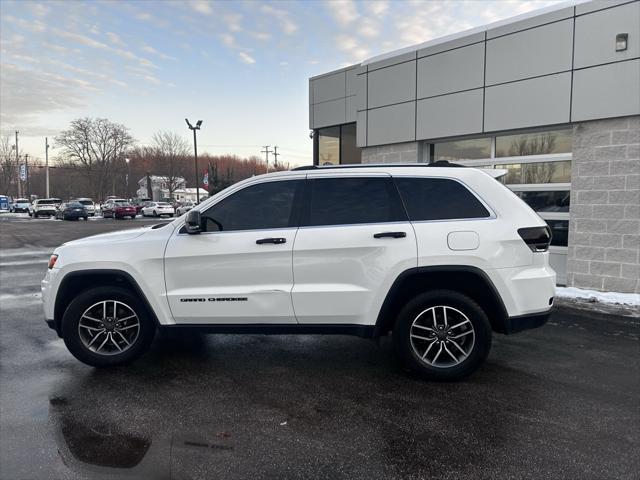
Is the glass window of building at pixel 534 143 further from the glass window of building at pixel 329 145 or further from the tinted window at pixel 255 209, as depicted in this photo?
the glass window of building at pixel 329 145

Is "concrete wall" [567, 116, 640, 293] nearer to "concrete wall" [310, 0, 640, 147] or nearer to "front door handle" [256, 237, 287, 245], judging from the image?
"concrete wall" [310, 0, 640, 147]

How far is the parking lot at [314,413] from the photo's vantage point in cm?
297

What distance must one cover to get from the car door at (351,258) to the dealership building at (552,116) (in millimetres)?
5636

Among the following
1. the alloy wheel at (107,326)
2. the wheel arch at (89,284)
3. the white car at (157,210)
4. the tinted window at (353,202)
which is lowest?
the alloy wheel at (107,326)

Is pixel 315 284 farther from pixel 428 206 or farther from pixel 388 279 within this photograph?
pixel 428 206

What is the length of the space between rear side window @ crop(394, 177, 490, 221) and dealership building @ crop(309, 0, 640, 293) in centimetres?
518

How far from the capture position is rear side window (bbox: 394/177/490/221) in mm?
4262

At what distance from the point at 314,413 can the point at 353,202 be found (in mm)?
1919

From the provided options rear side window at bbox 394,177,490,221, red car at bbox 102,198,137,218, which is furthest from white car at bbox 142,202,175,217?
rear side window at bbox 394,177,490,221

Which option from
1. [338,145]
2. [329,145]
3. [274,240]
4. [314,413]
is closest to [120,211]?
[329,145]

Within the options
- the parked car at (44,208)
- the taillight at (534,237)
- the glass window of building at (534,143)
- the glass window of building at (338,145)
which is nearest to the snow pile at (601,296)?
the glass window of building at (534,143)

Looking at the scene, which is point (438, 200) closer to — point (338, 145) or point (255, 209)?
point (255, 209)

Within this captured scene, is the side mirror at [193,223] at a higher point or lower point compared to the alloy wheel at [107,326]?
higher

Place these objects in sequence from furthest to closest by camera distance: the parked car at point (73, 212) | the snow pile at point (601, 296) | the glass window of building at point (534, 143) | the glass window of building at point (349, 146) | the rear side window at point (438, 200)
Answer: the parked car at point (73, 212) → the glass window of building at point (349, 146) → the glass window of building at point (534, 143) → the snow pile at point (601, 296) → the rear side window at point (438, 200)
